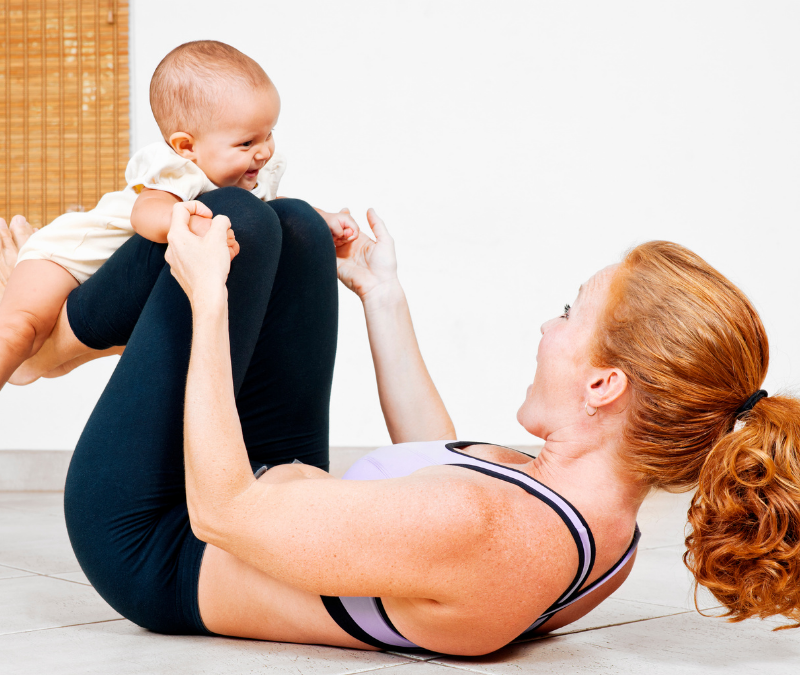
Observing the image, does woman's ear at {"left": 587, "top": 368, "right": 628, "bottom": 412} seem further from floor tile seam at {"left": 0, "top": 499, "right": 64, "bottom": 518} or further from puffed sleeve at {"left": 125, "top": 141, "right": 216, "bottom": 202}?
floor tile seam at {"left": 0, "top": 499, "right": 64, "bottom": 518}

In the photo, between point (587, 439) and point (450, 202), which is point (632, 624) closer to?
point (587, 439)

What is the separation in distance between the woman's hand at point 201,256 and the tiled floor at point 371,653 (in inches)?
16.8

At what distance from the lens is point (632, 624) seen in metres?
1.22

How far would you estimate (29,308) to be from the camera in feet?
4.40

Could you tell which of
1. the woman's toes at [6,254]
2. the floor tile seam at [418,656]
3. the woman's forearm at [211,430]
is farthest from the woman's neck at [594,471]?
the woman's toes at [6,254]

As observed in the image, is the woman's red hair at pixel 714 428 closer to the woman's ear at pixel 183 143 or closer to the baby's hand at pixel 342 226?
the baby's hand at pixel 342 226

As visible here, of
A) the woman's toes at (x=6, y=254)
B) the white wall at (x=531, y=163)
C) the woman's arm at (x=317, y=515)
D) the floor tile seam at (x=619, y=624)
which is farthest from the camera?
the white wall at (x=531, y=163)

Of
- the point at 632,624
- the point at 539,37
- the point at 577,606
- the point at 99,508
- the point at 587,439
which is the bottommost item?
the point at 632,624

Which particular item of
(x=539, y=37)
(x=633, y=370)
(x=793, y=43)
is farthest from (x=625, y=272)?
(x=793, y=43)

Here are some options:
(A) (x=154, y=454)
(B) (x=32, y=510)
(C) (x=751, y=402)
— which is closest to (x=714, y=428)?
(C) (x=751, y=402)

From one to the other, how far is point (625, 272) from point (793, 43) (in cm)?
305

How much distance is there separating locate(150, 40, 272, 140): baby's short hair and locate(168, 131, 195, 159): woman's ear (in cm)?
1

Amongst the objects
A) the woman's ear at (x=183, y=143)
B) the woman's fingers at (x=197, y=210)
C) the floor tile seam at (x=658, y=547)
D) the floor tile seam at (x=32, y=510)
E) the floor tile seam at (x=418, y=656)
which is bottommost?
the floor tile seam at (x=32, y=510)

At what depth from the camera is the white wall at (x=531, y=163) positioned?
11.1 feet
